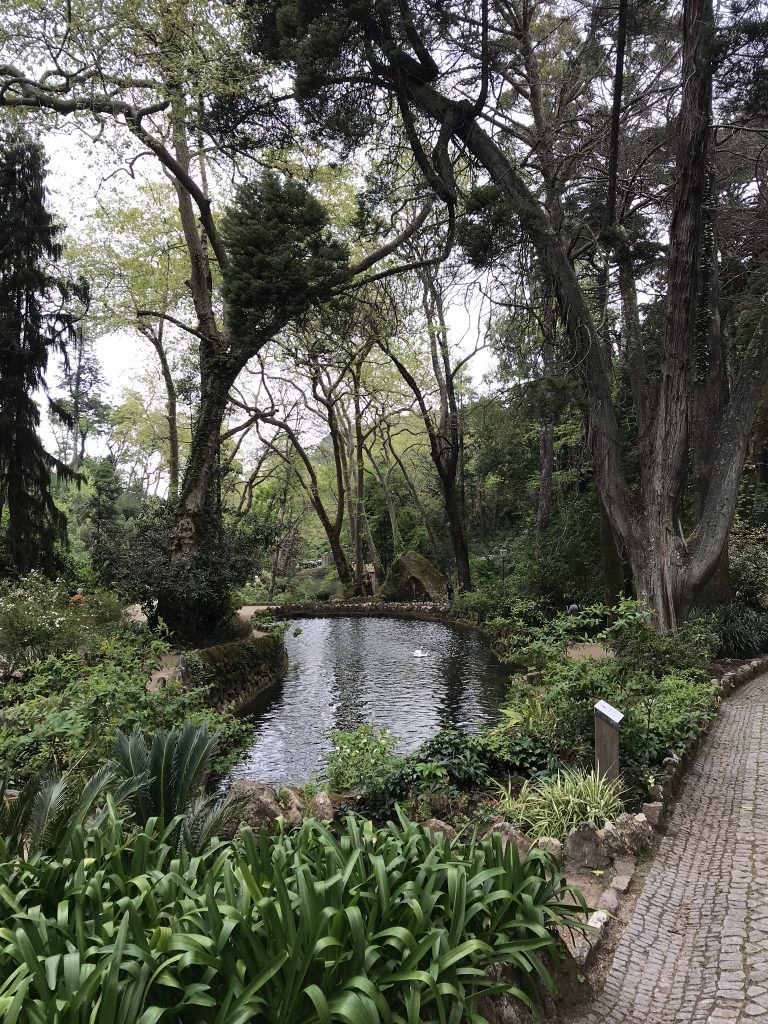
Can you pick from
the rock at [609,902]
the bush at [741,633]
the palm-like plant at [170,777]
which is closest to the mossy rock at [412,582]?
the bush at [741,633]

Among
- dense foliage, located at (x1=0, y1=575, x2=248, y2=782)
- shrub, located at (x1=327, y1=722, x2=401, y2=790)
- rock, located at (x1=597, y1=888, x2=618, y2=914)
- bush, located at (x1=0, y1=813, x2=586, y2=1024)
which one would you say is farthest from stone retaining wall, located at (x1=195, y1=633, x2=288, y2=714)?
bush, located at (x1=0, y1=813, x2=586, y2=1024)

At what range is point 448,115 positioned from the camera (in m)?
8.05

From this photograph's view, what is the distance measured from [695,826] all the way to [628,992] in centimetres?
188

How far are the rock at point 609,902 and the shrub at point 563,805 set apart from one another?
1.90ft

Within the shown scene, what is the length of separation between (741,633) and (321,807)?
7665 millimetres

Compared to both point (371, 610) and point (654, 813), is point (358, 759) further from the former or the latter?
point (371, 610)

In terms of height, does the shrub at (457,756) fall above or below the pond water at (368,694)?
above

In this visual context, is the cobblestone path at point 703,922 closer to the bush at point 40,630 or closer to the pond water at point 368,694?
the pond water at point 368,694

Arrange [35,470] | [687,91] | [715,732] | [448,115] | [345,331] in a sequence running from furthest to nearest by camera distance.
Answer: [35,470]
[345,331]
[448,115]
[687,91]
[715,732]

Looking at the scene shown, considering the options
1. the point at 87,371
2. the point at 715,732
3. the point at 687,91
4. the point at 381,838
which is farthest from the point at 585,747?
the point at 87,371

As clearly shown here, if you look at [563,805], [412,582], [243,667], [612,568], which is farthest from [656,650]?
[412,582]

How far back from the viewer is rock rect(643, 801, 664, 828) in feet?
13.1

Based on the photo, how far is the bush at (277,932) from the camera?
5.76ft

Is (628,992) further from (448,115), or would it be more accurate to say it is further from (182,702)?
(448,115)
